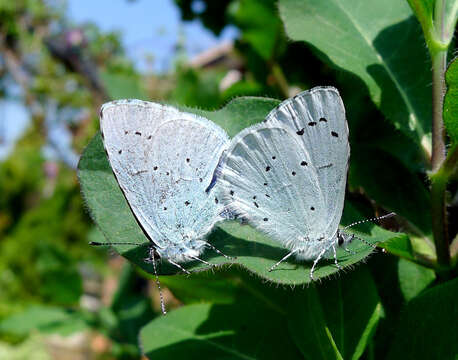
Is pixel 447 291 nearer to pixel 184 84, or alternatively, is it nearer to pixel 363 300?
pixel 363 300

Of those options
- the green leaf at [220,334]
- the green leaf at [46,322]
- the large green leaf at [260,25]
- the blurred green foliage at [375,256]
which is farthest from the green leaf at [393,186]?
the green leaf at [46,322]

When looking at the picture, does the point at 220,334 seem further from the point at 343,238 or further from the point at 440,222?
the point at 440,222

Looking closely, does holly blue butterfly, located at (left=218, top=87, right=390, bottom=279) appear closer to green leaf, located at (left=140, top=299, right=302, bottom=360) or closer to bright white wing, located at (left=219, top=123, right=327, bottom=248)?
bright white wing, located at (left=219, top=123, right=327, bottom=248)

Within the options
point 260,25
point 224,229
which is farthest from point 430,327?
point 260,25

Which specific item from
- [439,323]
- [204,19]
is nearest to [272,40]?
[204,19]

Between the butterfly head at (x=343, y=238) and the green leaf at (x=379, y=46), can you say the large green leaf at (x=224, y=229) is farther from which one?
the green leaf at (x=379, y=46)
